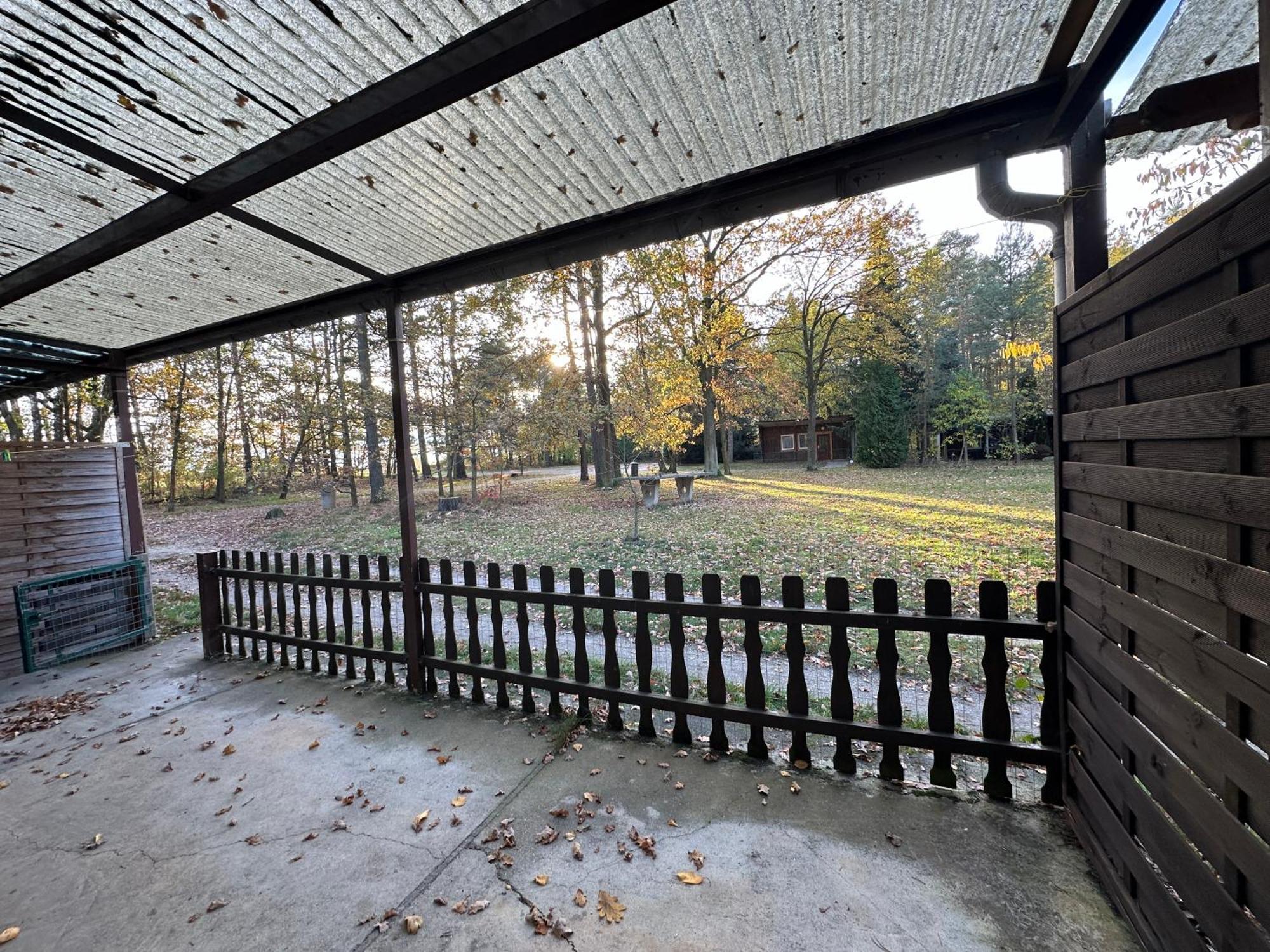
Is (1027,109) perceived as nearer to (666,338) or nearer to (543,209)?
(543,209)

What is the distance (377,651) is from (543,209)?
322 cm

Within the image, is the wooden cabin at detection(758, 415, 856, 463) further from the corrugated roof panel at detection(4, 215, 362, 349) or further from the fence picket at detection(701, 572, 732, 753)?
the fence picket at detection(701, 572, 732, 753)

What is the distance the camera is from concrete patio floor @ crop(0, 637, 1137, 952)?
5.32ft

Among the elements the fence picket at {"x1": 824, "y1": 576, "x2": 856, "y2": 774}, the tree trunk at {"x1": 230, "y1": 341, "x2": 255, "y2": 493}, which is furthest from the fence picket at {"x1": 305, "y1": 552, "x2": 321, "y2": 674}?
the tree trunk at {"x1": 230, "y1": 341, "x2": 255, "y2": 493}

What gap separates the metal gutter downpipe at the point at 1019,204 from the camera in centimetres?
193

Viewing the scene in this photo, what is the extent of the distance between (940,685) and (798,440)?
29.8 metres

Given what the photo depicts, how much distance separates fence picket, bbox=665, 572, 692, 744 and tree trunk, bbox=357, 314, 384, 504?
1280cm

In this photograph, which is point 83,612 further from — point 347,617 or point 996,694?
point 996,694

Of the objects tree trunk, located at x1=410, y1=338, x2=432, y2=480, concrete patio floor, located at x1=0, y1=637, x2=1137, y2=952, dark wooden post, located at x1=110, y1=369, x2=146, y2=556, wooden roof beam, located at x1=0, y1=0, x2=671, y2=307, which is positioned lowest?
concrete patio floor, located at x1=0, y1=637, x2=1137, y2=952

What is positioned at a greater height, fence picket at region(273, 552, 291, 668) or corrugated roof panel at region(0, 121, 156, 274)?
corrugated roof panel at region(0, 121, 156, 274)

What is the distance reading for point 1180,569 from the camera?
1.18 metres

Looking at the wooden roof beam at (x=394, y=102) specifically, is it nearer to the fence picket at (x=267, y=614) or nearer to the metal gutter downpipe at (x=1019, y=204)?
the metal gutter downpipe at (x=1019, y=204)

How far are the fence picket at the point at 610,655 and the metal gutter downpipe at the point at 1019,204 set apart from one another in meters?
2.42

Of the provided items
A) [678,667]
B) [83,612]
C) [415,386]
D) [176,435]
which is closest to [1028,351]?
[678,667]
